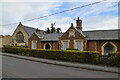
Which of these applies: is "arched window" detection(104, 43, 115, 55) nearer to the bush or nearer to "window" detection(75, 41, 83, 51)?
"window" detection(75, 41, 83, 51)

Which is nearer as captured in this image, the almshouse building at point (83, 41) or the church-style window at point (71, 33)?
the almshouse building at point (83, 41)

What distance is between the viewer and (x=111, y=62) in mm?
12039

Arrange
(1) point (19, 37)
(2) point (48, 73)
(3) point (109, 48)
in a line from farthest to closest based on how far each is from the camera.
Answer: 1. (1) point (19, 37)
2. (3) point (109, 48)
3. (2) point (48, 73)

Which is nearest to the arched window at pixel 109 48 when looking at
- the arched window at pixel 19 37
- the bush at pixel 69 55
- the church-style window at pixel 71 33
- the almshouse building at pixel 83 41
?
the almshouse building at pixel 83 41

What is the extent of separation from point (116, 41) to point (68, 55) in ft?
28.8

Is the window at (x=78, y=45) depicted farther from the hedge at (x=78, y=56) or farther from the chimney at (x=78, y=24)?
the hedge at (x=78, y=56)

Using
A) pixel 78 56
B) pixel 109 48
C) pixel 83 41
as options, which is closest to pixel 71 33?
pixel 83 41

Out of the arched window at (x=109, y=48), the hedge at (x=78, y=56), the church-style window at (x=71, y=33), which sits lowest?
the hedge at (x=78, y=56)

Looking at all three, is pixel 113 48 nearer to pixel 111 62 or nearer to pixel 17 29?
pixel 111 62

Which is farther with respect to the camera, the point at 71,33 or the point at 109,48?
the point at 71,33

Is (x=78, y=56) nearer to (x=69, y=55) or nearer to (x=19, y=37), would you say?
(x=69, y=55)

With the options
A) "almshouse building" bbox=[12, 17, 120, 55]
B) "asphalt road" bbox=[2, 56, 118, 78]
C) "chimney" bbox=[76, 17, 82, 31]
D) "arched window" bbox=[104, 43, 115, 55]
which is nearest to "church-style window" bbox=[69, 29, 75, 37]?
"almshouse building" bbox=[12, 17, 120, 55]

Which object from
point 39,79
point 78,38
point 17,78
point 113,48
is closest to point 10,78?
point 17,78

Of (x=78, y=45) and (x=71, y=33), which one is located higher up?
(x=71, y=33)
